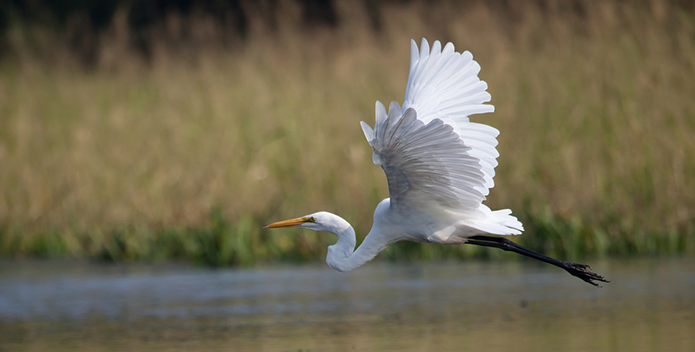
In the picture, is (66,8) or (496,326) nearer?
(496,326)

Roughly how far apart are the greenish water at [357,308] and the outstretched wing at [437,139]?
78cm

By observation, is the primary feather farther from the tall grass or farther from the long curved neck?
the tall grass

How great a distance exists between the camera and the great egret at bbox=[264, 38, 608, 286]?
3.92m

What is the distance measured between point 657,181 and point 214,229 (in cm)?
384

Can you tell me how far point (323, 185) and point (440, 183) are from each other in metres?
4.57

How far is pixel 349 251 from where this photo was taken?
182 inches

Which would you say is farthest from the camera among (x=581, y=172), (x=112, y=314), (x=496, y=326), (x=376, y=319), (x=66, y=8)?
(x=66, y=8)

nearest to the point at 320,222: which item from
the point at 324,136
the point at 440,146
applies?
the point at 440,146

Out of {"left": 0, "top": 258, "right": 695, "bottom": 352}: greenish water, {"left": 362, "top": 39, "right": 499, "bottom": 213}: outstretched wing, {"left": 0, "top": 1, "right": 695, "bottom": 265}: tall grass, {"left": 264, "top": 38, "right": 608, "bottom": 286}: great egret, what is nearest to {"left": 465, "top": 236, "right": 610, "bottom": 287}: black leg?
{"left": 264, "top": 38, "right": 608, "bottom": 286}: great egret

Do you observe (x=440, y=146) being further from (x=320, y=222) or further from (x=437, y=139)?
(x=320, y=222)

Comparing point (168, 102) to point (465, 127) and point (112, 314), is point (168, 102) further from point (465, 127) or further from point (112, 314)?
point (465, 127)

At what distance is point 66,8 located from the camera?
60.3ft

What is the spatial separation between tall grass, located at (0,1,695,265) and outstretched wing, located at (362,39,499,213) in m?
2.97

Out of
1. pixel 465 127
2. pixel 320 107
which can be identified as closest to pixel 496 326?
pixel 465 127
